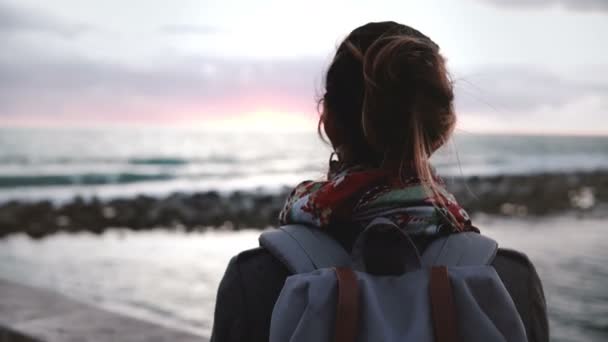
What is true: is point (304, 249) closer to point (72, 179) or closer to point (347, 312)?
point (347, 312)

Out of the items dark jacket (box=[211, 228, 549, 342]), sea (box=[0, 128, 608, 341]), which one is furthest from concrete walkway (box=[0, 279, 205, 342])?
dark jacket (box=[211, 228, 549, 342])

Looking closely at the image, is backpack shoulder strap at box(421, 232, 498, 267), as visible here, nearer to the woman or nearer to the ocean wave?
the woman

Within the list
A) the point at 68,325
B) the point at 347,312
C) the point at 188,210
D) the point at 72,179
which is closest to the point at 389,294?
the point at 347,312

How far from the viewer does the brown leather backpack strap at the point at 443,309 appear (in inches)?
43.9

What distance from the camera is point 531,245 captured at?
8836 millimetres

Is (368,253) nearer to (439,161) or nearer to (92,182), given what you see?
(439,161)

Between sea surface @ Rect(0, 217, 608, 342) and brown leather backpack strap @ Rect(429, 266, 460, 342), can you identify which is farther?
sea surface @ Rect(0, 217, 608, 342)

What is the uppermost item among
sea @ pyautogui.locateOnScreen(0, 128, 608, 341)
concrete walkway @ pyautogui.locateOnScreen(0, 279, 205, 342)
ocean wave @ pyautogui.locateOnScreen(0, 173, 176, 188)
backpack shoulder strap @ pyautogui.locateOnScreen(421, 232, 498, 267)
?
backpack shoulder strap @ pyautogui.locateOnScreen(421, 232, 498, 267)

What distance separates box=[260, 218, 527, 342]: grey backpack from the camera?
3.67 feet

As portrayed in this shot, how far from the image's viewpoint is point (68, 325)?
11.4 ft

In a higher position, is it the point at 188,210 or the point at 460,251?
the point at 460,251

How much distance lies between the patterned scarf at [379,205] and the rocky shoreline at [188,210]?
29.8 feet

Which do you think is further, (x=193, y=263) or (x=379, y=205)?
(x=193, y=263)

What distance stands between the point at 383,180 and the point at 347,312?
27cm
